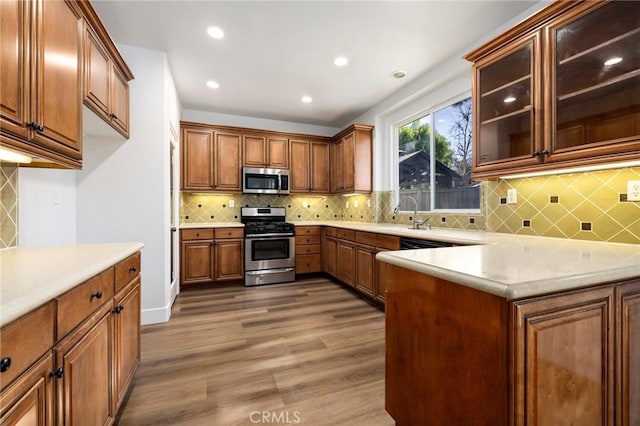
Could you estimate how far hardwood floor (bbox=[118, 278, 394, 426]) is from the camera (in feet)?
5.04

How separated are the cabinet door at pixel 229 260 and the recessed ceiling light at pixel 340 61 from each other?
2696mm

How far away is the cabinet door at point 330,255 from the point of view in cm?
414

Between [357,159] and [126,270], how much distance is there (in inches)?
135

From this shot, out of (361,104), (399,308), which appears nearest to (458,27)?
(361,104)

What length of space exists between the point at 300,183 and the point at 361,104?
5.29 ft

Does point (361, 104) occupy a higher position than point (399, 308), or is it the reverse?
point (361, 104)

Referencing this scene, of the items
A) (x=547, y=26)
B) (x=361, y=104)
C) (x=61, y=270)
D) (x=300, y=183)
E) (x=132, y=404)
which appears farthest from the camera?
(x=300, y=183)

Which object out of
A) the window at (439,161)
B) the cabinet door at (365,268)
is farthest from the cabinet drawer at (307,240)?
the window at (439,161)

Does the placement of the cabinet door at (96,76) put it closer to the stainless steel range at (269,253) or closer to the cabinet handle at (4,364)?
the cabinet handle at (4,364)

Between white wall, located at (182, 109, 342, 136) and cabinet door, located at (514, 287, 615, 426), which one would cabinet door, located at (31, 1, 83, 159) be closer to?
cabinet door, located at (514, 287, 615, 426)

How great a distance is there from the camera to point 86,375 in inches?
41.8

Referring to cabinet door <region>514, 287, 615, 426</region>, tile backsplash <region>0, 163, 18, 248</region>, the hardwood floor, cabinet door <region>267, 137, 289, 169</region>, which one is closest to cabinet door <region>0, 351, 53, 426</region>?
the hardwood floor

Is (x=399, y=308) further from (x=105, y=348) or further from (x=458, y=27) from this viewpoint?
(x=458, y=27)

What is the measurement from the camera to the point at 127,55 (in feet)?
8.66
